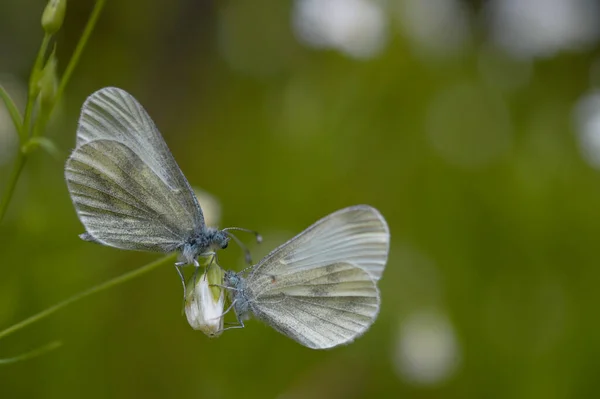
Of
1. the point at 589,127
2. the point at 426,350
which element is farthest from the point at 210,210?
the point at 589,127

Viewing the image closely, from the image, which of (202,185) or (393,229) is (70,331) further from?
(393,229)

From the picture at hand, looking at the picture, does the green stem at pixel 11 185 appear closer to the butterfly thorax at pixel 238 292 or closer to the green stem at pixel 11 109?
the green stem at pixel 11 109

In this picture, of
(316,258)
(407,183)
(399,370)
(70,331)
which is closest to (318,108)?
(407,183)

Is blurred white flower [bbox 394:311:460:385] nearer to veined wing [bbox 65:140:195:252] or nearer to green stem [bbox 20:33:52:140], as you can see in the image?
veined wing [bbox 65:140:195:252]

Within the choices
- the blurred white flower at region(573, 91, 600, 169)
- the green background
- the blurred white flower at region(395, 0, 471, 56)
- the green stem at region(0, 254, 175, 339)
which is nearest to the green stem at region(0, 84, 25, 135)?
the green stem at region(0, 254, 175, 339)

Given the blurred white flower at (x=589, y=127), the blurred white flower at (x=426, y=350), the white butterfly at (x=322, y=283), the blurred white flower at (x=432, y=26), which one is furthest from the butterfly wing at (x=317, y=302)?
the blurred white flower at (x=432, y=26)

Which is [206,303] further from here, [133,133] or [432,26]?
[432,26]
